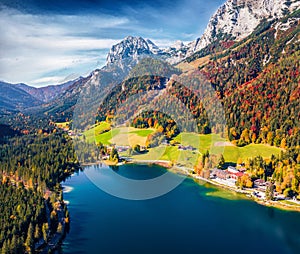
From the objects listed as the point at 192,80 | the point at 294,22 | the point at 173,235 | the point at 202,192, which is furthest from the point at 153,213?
the point at 294,22

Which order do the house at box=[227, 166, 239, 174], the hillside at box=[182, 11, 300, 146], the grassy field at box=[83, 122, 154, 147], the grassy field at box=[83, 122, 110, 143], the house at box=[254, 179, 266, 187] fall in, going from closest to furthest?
the house at box=[254, 179, 266, 187] < the house at box=[227, 166, 239, 174] < the hillside at box=[182, 11, 300, 146] < the grassy field at box=[83, 122, 154, 147] < the grassy field at box=[83, 122, 110, 143]

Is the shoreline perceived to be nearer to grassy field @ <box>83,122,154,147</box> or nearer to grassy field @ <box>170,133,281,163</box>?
grassy field @ <box>170,133,281,163</box>

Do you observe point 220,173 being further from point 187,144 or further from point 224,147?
point 187,144

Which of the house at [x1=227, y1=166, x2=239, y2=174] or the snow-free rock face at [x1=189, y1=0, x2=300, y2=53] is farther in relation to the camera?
the snow-free rock face at [x1=189, y1=0, x2=300, y2=53]

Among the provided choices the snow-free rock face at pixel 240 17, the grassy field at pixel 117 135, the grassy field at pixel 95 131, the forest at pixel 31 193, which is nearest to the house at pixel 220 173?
the grassy field at pixel 117 135

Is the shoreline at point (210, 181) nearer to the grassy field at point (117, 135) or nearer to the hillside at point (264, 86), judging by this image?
the grassy field at point (117, 135)

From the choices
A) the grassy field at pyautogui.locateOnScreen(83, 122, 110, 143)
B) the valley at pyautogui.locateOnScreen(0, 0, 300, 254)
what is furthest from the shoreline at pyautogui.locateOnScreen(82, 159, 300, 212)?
the grassy field at pyautogui.locateOnScreen(83, 122, 110, 143)
